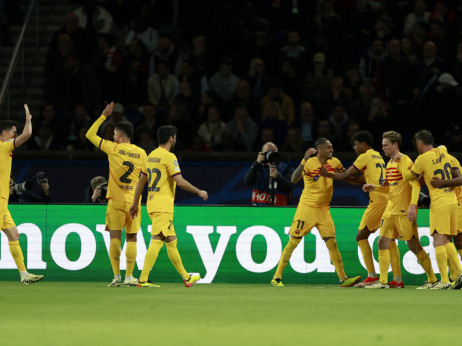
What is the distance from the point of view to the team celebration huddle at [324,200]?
12305 mm

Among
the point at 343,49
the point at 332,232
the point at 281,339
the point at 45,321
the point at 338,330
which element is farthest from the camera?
the point at 343,49

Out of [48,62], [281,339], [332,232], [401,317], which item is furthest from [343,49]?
[281,339]

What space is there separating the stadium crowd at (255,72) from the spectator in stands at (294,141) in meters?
0.03

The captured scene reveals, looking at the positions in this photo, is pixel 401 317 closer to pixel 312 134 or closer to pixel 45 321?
pixel 45 321

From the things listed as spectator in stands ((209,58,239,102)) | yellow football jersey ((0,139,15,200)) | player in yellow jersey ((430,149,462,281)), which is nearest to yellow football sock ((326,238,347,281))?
player in yellow jersey ((430,149,462,281))

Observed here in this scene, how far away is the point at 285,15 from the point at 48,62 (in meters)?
4.94

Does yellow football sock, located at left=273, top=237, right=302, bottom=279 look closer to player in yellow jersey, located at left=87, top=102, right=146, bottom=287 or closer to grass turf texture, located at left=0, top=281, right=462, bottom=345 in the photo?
grass turf texture, located at left=0, top=281, right=462, bottom=345

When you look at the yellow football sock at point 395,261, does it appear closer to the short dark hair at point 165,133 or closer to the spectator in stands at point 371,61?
the short dark hair at point 165,133

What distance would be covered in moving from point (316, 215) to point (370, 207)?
735 millimetres

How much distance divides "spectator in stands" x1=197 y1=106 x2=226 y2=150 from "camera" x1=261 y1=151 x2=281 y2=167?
3733 mm

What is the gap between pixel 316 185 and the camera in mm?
13414

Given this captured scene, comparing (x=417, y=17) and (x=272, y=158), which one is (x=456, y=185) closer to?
(x=272, y=158)

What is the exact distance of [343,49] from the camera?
19625 mm

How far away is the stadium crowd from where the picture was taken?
705 inches
